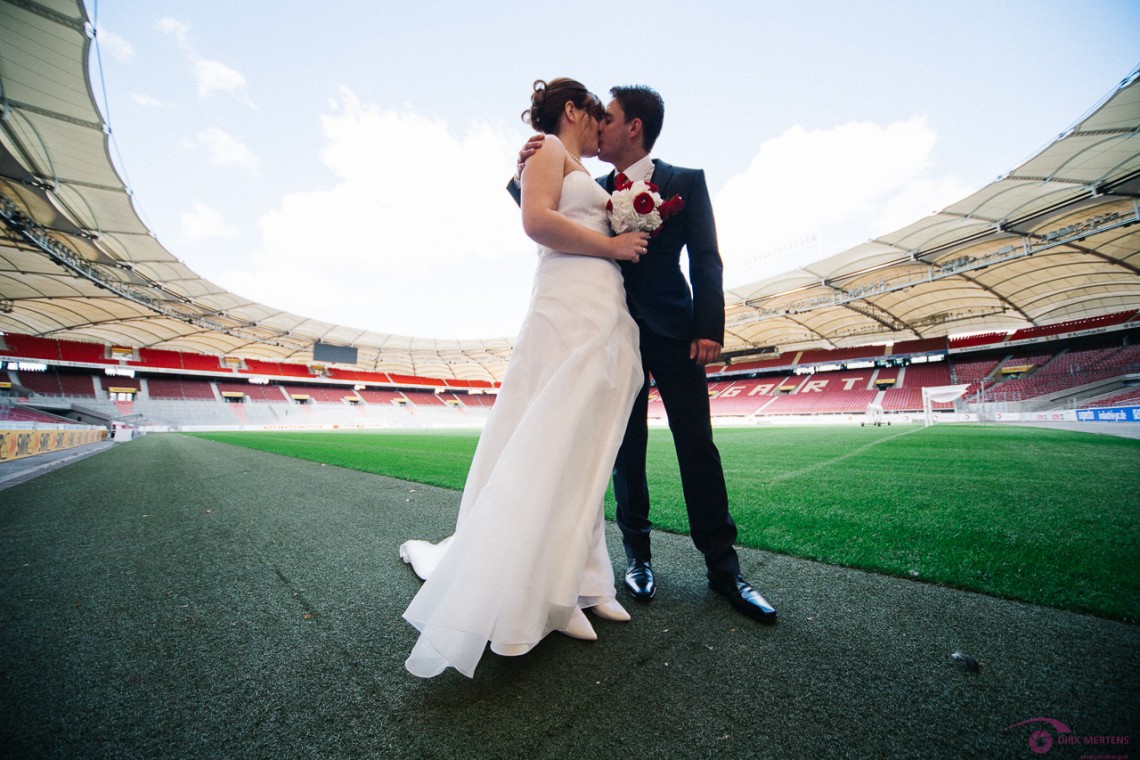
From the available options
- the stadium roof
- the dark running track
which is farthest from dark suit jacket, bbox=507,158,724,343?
the stadium roof

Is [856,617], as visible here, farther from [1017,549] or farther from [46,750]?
[46,750]

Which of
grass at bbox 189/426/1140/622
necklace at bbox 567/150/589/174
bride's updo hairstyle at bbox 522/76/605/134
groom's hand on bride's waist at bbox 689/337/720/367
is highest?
bride's updo hairstyle at bbox 522/76/605/134

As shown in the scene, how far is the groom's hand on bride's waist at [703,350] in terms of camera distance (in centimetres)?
161

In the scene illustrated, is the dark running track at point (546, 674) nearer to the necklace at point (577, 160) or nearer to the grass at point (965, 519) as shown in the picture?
the grass at point (965, 519)

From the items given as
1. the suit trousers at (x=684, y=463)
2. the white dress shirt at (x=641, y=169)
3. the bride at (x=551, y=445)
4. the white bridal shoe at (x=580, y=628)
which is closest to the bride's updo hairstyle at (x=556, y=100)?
the bride at (x=551, y=445)

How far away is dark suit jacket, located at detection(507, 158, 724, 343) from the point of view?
160 cm

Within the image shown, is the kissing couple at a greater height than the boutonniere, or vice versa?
the boutonniere

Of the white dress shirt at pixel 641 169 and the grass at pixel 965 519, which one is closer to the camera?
the grass at pixel 965 519

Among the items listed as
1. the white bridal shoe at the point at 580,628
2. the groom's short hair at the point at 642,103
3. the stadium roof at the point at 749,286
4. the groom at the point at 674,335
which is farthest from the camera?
the stadium roof at the point at 749,286

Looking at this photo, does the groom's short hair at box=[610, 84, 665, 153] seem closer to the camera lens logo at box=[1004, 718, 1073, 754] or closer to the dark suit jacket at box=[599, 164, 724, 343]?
the dark suit jacket at box=[599, 164, 724, 343]

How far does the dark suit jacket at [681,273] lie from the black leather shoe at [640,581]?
3.01ft

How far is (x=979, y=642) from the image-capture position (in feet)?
3.61

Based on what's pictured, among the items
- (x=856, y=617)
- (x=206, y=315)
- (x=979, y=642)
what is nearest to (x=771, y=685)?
(x=856, y=617)

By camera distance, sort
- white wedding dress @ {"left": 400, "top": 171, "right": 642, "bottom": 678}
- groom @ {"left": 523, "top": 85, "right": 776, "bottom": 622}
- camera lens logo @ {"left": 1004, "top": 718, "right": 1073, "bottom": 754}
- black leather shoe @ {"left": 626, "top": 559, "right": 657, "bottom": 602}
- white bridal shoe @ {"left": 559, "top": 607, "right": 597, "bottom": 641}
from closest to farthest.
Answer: camera lens logo @ {"left": 1004, "top": 718, "right": 1073, "bottom": 754} < white wedding dress @ {"left": 400, "top": 171, "right": 642, "bottom": 678} < white bridal shoe @ {"left": 559, "top": 607, "right": 597, "bottom": 641} < black leather shoe @ {"left": 626, "top": 559, "right": 657, "bottom": 602} < groom @ {"left": 523, "top": 85, "right": 776, "bottom": 622}
